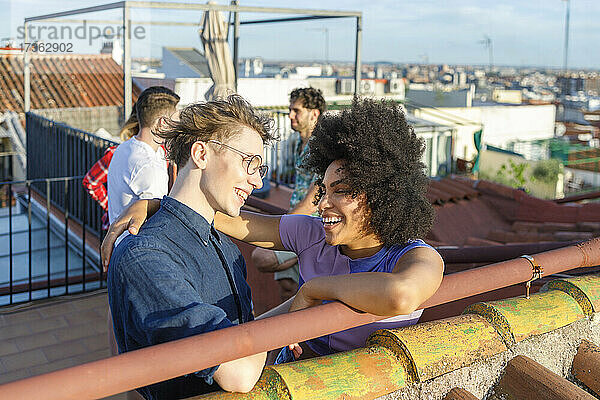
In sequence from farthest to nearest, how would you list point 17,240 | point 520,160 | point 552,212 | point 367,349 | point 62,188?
1. point 520,160
2. point 62,188
3. point 17,240
4. point 552,212
5. point 367,349

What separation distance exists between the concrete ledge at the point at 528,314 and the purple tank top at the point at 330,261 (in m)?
0.21

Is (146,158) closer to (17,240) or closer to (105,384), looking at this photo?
(105,384)

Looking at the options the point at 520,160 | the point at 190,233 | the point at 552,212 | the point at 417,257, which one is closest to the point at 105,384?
the point at 190,233

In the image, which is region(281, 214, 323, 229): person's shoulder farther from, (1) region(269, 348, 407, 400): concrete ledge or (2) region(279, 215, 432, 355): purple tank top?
(1) region(269, 348, 407, 400): concrete ledge

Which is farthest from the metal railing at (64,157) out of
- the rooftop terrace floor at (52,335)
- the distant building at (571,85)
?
the distant building at (571,85)

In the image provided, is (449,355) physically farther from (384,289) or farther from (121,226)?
(121,226)

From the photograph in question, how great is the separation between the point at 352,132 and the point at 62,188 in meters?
6.84

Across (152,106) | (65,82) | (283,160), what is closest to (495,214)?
(283,160)

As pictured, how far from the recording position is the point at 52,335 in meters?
4.25

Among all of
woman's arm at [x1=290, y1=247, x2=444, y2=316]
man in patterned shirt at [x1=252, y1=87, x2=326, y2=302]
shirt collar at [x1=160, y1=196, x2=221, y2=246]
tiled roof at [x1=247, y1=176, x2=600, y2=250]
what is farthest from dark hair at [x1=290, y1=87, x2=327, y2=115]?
woman's arm at [x1=290, y1=247, x2=444, y2=316]

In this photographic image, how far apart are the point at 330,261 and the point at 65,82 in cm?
1516

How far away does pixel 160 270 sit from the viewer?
1.36 meters

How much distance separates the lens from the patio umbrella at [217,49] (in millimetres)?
6508

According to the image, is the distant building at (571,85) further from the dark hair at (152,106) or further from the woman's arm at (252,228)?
the woman's arm at (252,228)
